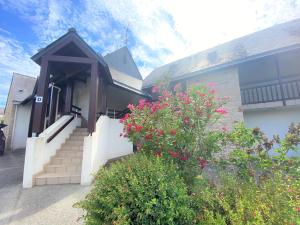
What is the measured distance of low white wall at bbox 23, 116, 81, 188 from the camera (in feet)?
15.0

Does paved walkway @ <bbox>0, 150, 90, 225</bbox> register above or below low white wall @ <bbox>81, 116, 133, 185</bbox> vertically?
below

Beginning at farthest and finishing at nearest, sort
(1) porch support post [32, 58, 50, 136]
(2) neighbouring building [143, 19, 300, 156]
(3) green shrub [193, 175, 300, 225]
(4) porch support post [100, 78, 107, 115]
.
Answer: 1. (4) porch support post [100, 78, 107, 115]
2. (2) neighbouring building [143, 19, 300, 156]
3. (1) porch support post [32, 58, 50, 136]
4. (3) green shrub [193, 175, 300, 225]

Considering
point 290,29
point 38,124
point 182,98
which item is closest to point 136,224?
point 182,98

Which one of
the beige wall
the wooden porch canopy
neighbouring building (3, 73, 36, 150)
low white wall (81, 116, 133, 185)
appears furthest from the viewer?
neighbouring building (3, 73, 36, 150)

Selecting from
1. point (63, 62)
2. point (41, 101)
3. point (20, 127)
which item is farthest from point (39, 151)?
point (20, 127)

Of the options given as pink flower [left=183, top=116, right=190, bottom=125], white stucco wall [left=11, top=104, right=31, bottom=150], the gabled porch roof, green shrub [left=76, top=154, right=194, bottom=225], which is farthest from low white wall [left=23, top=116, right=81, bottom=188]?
white stucco wall [left=11, top=104, right=31, bottom=150]

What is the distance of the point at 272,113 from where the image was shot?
8312 millimetres

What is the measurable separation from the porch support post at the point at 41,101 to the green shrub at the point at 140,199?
13.9ft

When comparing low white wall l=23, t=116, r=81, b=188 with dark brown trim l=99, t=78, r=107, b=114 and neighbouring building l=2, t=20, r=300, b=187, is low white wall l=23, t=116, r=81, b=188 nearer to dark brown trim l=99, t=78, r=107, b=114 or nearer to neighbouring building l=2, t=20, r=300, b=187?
neighbouring building l=2, t=20, r=300, b=187

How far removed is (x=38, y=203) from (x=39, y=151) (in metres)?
1.86

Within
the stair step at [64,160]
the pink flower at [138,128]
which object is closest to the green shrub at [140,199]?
the pink flower at [138,128]

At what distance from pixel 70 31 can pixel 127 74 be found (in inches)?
347

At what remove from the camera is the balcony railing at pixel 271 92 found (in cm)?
769

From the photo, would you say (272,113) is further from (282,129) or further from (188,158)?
(188,158)
